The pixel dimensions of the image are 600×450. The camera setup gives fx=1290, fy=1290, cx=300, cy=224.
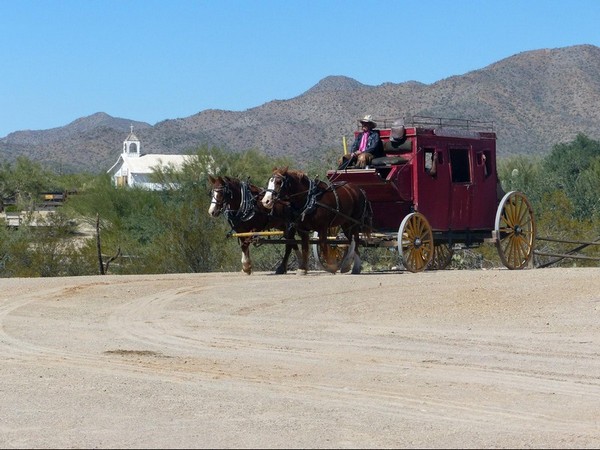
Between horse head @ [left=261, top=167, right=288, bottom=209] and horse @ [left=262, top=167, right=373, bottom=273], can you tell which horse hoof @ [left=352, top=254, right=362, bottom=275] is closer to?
horse @ [left=262, top=167, right=373, bottom=273]

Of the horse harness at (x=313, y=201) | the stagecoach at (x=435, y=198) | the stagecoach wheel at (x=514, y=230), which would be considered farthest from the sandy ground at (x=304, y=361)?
the stagecoach wheel at (x=514, y=230)

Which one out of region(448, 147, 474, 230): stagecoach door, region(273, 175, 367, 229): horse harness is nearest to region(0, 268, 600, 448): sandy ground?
region(273, 175, 367, 229): horse harness

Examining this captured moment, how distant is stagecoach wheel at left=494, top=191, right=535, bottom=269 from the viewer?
84.0ft

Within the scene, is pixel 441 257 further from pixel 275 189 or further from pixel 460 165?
pixel 275 189

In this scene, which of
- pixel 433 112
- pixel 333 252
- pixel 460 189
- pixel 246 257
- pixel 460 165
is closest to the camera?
pixel 246 257

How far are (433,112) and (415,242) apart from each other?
103m

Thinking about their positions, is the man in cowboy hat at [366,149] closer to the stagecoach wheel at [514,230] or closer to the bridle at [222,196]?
the bridle at [222,196]

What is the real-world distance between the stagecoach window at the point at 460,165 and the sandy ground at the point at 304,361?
3.53m

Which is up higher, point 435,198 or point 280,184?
point 280,184

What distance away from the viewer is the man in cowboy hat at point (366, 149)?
2370 centimetres

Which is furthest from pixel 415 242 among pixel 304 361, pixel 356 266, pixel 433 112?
pixel 433 112

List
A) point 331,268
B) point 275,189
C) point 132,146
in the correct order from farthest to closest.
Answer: point 132,146, point 331,268, point 275,189

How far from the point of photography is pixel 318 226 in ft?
75.8

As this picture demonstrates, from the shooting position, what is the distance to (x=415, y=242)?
23.7 metres
